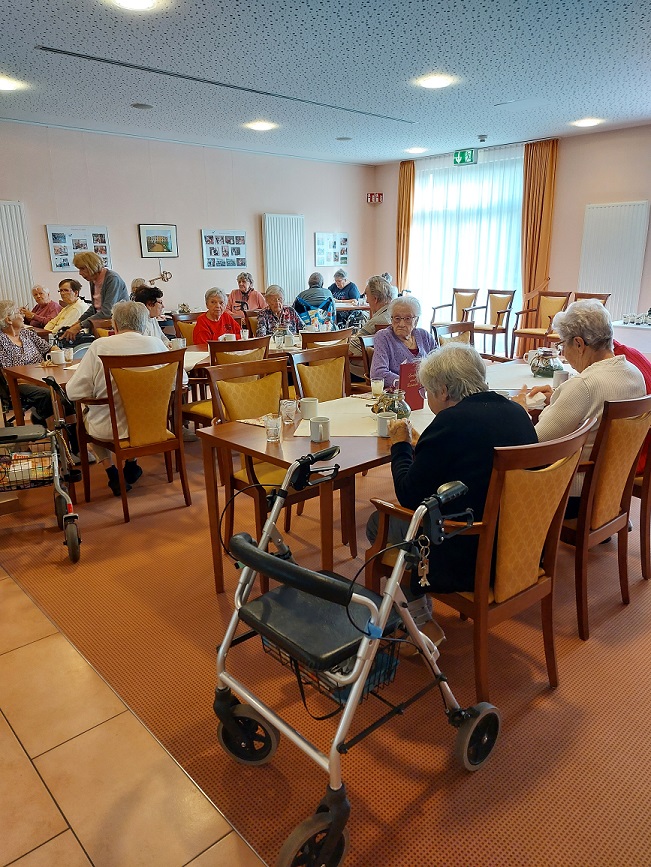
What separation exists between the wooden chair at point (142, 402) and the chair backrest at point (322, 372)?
69 centimetres

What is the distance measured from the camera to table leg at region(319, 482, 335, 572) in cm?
203

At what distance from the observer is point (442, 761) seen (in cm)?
170

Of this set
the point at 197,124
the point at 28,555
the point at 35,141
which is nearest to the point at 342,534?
the point at 28,555

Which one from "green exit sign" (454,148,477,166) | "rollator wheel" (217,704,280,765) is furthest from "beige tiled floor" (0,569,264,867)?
"green exit sign" (454,148,477,166)

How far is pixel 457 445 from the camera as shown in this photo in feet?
5.44

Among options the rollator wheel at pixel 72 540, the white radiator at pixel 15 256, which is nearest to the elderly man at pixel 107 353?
the rollator wheel at pixel 72 540

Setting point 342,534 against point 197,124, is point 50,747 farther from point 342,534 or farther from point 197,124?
point 197,124

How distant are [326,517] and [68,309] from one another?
4.90 metres

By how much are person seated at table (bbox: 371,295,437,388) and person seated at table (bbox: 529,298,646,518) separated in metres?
1.14

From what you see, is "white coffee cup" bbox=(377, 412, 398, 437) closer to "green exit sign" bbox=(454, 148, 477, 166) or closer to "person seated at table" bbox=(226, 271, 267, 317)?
"person seated at table" bbox=(226, 271, 267, 317)

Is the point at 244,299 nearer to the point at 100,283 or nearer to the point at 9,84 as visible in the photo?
the point at 100,283

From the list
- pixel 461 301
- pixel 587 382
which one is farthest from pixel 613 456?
pixel 461 301

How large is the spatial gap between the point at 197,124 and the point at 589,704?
6642 millimetres

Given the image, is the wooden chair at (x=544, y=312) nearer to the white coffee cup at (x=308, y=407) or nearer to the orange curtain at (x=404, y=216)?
the orange curtain at (x=404, y=216)
